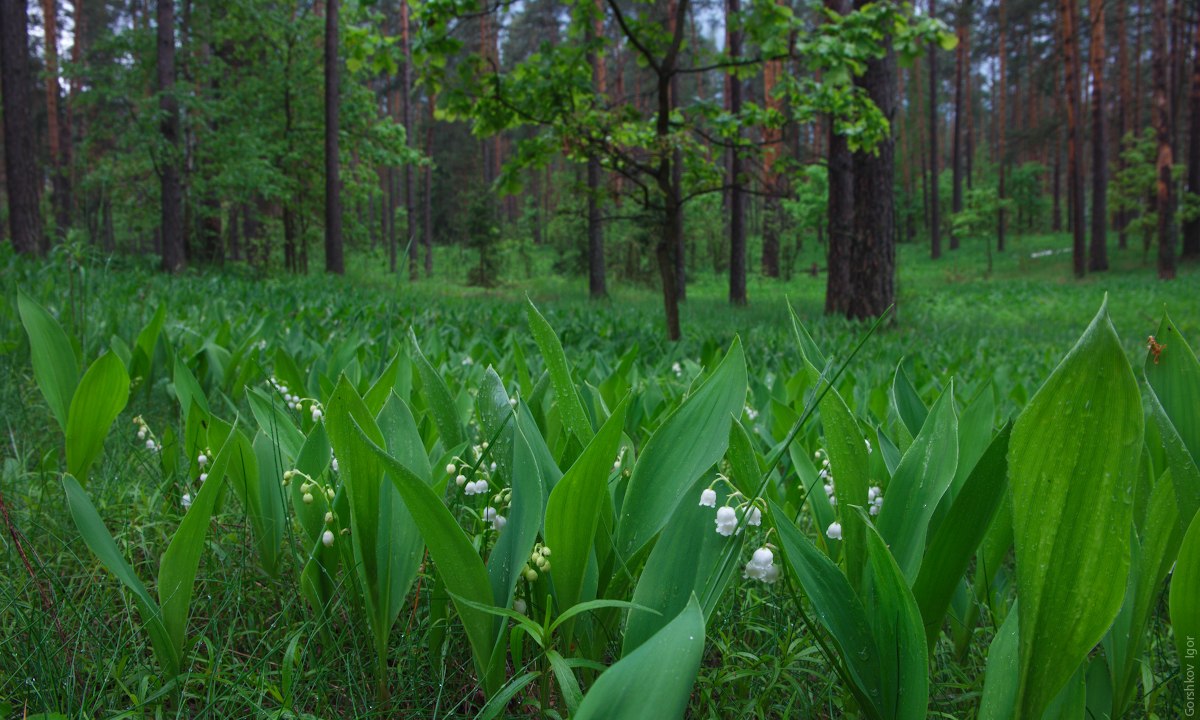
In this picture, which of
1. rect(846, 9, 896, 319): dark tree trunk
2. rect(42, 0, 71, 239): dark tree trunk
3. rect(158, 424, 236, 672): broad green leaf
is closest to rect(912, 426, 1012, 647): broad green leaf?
rect(158, 424, 236, 672): broad green leaf

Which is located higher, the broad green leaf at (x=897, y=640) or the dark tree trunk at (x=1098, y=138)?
the dark tree trunk at (x=1098, y=138)

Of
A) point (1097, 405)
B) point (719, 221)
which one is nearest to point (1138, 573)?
point (1097, 405)

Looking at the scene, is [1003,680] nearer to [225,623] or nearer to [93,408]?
[225,623]

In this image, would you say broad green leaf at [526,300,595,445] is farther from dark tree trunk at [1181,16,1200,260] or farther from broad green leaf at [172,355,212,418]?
dark tree trunk at [1181,16,1200,260]

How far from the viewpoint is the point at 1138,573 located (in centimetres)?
102

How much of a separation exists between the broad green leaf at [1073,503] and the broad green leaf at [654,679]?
0.40m

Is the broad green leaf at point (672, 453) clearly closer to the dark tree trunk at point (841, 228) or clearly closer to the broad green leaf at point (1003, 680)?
the broad green leaf at point (1003, 680)

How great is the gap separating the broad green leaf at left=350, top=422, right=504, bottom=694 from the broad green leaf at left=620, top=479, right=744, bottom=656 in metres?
0.20

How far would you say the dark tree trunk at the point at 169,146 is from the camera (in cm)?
1146

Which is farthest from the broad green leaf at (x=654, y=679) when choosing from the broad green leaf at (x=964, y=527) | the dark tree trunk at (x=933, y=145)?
the dark tree trunk at (x=933, y=145)

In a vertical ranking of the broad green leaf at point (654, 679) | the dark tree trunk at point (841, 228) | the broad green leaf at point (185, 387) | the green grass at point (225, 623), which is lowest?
the green grass at point (225, 623)

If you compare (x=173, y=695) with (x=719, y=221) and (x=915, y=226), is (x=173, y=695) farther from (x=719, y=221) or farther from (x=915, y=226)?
(x=915, y=226)

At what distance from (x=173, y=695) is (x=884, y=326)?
8.51 metres

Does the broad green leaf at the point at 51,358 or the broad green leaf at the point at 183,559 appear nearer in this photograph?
the broad green leaf at the point at 183,559
